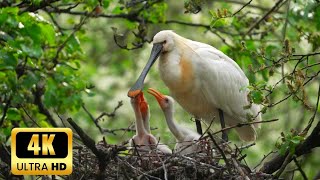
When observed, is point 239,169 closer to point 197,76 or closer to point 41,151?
point 41,151

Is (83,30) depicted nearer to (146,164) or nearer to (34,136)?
(34,136)

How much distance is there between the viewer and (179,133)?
355 inches

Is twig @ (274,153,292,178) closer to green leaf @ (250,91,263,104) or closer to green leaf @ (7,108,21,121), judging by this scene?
green leaf @ (250,91,263,104)

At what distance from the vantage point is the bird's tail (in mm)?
10144

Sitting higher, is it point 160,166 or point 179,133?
point 179,133

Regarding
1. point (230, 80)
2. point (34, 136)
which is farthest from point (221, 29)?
point (34, 136)

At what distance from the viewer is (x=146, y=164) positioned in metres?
7.81

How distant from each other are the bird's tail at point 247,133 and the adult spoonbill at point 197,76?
221 mm

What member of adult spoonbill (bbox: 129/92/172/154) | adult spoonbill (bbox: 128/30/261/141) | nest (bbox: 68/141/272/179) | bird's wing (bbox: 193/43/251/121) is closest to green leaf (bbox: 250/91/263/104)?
nest (bbox: 68/141/272/179)

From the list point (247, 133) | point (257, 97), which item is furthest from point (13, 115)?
point (257, 97)

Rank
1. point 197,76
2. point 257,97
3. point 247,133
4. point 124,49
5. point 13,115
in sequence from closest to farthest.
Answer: point 257,97
point 13,115
point 197,76
point 247,133
point 124,49

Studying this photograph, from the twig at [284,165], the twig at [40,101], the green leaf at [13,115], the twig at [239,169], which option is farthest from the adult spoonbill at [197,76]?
the twig at [239,169]

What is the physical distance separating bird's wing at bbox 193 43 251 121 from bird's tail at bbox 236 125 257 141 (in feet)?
0.65

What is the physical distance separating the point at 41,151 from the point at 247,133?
104 inches
